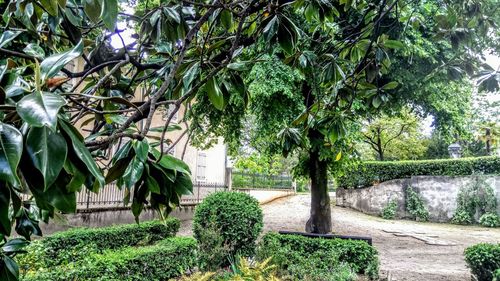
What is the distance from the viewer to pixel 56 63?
67cm

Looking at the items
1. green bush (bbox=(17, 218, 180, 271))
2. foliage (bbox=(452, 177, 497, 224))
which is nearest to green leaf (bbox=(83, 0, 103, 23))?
green bush (bbox=(17, 218, 180, 271))

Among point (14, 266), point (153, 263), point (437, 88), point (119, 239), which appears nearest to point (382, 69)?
point (14, 266)

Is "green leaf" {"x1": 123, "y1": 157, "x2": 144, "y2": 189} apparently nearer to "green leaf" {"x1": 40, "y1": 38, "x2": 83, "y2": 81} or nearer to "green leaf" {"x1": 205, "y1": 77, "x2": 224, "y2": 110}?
"green leaf" {"x1": 40, "y1": 38, "x2": 83, "y2": 81}

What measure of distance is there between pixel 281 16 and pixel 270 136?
200 inches

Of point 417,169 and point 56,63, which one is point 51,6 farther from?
point 417,169

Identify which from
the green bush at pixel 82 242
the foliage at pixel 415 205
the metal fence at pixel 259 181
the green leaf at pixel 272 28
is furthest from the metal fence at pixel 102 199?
the metal fence at pixel 259 181

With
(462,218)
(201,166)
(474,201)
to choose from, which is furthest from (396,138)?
(201,166)

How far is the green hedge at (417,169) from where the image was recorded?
464 inches

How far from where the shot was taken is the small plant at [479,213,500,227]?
10820mm

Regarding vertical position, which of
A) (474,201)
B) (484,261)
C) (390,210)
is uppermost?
(474,201)

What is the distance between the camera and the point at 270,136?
6.44m

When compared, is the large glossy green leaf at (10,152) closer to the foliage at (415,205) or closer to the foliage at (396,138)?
the foliage at (415,205)

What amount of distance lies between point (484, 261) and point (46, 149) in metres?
5.68

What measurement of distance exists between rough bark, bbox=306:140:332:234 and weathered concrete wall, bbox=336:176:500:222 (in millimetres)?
6064
